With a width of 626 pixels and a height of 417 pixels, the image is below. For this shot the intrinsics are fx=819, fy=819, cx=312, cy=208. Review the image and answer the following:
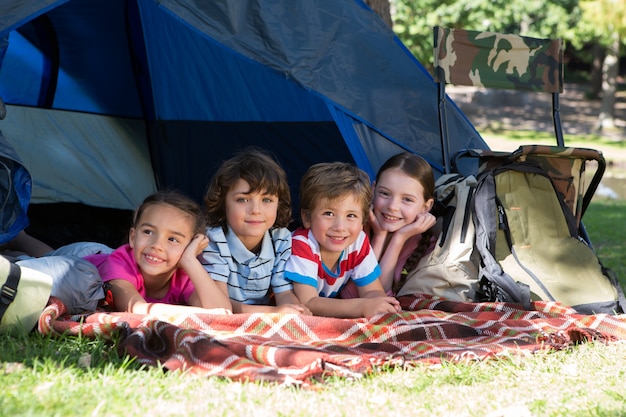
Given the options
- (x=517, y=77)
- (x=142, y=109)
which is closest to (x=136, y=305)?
(x=142, y=109)

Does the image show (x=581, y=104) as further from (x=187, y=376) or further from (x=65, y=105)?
(x=187, y=376)

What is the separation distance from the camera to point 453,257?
3.46m

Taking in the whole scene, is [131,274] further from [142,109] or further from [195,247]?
[142,109]

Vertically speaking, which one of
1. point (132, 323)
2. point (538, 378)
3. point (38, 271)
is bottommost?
point (538, 378)

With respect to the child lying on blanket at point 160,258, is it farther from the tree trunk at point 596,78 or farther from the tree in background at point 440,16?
the tree trunk at point 596,78

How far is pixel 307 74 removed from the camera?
3.47m

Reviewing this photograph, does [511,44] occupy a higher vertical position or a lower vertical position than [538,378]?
higher

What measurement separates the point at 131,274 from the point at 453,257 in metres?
1.33

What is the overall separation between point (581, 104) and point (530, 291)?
20.3m

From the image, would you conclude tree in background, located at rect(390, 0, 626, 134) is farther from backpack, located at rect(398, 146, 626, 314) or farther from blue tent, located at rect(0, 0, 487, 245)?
backpack, located at rect(398, 146, 626, 314)

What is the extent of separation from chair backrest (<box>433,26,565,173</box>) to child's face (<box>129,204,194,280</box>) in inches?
55.4

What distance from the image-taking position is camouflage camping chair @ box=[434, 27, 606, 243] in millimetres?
3785

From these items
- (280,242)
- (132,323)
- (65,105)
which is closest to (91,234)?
(65,105)

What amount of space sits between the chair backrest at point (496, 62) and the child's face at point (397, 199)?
0.38 metres
